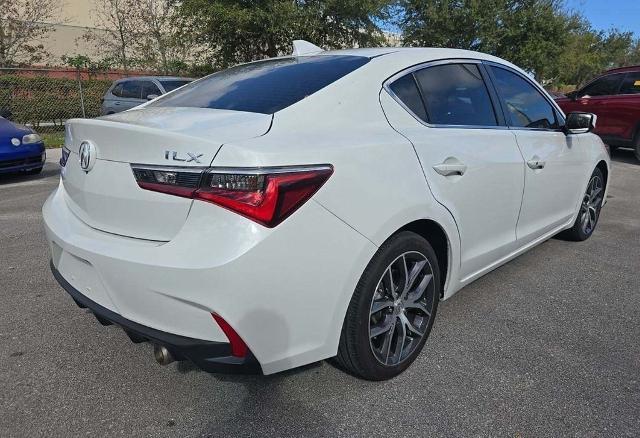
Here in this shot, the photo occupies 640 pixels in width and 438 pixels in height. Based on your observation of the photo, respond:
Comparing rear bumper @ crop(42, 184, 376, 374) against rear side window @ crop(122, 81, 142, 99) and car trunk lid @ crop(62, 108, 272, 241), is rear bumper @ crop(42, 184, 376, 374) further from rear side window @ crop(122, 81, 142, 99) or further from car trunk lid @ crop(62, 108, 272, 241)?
rear side window @ crop(122, 81, 142, 99)

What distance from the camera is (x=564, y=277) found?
3.82 metres

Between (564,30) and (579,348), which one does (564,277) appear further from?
(564,30)

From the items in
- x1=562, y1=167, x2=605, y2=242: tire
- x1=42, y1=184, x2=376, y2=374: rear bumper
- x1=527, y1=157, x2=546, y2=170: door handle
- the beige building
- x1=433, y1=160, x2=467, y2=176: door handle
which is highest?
the beige building

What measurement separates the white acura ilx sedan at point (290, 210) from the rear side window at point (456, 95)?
0.4 inches

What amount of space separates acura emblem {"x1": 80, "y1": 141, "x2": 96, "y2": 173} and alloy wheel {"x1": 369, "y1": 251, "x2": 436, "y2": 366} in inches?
53.8

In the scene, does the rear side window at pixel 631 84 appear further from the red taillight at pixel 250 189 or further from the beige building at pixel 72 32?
the beige building at pixel 72 32

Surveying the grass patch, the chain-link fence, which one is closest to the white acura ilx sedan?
the grass patch

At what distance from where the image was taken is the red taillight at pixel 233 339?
1.80 metres

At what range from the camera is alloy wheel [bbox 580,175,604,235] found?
4535 mm

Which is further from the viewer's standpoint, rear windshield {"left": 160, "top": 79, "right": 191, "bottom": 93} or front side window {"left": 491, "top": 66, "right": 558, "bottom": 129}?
rear windshield {"left": 160, "top": 79, "right": 191, "bottom": 93}

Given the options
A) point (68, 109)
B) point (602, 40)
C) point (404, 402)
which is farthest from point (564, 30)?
point (602, 40)

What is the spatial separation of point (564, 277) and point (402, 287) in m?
2.04

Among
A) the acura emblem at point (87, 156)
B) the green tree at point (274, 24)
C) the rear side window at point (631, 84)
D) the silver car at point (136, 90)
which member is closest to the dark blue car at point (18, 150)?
the silver car at point (136, 90)

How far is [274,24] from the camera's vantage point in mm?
15148
